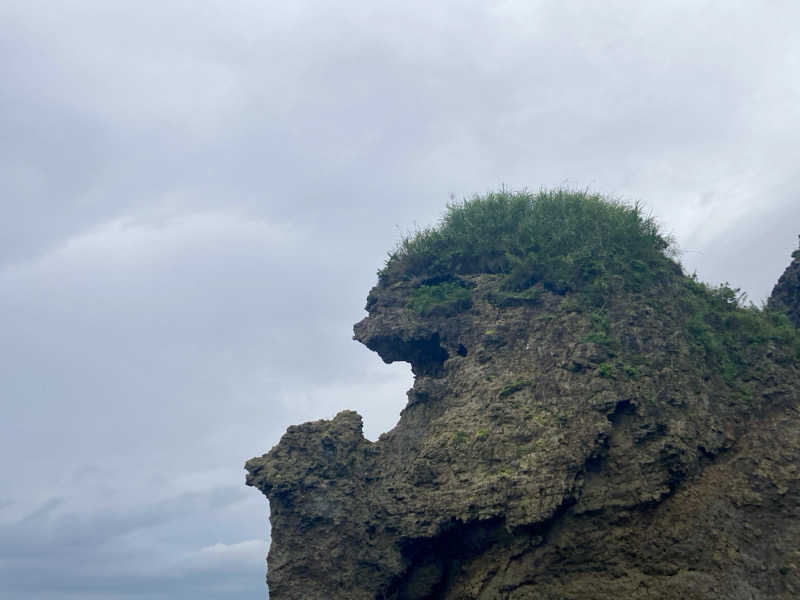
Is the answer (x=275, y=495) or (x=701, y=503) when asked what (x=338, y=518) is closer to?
(x=275, y=495)

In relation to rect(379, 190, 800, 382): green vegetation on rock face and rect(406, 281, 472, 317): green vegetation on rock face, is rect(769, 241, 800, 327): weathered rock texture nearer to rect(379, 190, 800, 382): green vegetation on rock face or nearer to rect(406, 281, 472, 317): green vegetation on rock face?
rect(379, 190, 800, 382): green vegetation on rock face

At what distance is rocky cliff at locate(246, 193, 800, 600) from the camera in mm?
16125

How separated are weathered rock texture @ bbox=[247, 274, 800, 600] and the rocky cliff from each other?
48mm

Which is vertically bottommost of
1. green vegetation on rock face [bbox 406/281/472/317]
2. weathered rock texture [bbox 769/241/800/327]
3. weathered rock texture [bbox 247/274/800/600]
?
weathered rock texture [bbox 247/274/800/600]

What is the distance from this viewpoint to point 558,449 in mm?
17188

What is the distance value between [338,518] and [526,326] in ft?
25.1

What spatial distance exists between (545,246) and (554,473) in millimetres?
8005

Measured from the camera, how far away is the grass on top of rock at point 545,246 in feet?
70.1

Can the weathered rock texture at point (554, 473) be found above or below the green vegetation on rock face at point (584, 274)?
below

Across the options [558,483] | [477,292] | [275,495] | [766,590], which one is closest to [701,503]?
[766,590]

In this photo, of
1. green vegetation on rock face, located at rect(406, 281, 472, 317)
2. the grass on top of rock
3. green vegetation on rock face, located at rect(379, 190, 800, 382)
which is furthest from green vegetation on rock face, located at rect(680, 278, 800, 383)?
green vegetation on rock face, located at rect(406, 281, 472, 317)

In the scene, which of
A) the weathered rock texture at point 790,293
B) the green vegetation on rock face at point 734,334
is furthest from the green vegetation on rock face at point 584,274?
the weathered rock texture at point 790,293

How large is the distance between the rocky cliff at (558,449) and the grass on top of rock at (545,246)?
10cm

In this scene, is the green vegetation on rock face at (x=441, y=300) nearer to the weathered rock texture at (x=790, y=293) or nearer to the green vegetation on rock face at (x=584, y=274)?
the green vegetation on rock face at (x=584, y=274)
